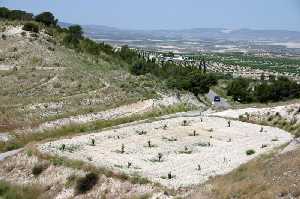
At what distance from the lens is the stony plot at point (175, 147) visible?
125 feet

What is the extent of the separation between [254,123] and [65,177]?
25533 mm

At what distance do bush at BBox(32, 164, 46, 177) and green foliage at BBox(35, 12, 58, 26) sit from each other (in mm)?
89111

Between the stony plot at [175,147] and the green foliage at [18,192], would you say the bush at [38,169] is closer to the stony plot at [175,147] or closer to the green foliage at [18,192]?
the green foliage at [18,192]

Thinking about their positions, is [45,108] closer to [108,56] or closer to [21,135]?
[21,135]

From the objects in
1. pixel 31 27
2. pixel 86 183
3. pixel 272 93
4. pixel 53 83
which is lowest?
pixel 272 93

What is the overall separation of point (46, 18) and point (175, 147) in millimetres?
88301

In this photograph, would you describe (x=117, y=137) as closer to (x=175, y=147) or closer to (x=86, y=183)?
(x=175, y=147)

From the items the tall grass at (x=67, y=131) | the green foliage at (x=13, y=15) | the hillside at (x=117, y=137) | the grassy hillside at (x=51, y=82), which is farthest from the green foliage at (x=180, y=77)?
the tall grass at (x=67, y=131)

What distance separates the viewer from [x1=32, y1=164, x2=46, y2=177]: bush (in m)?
40.0

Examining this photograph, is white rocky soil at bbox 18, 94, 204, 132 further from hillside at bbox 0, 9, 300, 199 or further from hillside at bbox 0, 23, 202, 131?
hillside at bbox 0, 23, 202, 131

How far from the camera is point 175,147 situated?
152 ft

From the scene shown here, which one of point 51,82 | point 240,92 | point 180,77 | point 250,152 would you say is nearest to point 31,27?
point 51,82

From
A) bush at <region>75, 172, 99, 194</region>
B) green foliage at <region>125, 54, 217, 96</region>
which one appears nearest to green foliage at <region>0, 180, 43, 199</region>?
bush at <region>75, 172, 99, 194</region>

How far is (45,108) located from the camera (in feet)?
215
